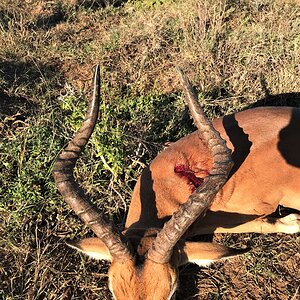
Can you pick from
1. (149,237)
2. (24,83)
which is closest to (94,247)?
(149,237)

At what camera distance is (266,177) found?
17.0 feet

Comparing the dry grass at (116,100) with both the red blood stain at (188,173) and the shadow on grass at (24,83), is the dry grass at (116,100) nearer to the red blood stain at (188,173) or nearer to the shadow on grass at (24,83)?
the shadow on grass at (24,83)

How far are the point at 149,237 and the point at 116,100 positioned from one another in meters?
3.36

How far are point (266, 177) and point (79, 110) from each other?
2.57 metres

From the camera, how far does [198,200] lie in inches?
146

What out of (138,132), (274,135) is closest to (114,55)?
(138,132)

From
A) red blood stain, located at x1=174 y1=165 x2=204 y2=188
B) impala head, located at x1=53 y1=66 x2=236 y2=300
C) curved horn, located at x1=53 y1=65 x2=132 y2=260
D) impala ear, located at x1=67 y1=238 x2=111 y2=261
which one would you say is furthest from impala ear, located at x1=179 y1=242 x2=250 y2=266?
red blood stain, located at x1=174 y1=165 x2=204 y2=188

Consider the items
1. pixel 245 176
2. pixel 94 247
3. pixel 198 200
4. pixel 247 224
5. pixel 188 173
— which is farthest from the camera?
pixel 247 224

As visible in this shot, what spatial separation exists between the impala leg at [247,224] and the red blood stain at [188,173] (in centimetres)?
55

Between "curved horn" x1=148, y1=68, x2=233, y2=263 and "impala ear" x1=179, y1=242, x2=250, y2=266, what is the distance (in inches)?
14.5

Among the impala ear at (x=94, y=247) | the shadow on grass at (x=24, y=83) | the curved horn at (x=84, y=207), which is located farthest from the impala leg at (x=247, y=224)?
the shadow on grass at (x=24, y=83)

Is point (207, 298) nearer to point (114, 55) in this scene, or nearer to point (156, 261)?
point (156, 261)

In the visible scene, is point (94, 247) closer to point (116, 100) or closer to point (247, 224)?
point (247, 224)

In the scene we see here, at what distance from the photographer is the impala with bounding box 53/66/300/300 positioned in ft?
12.5
